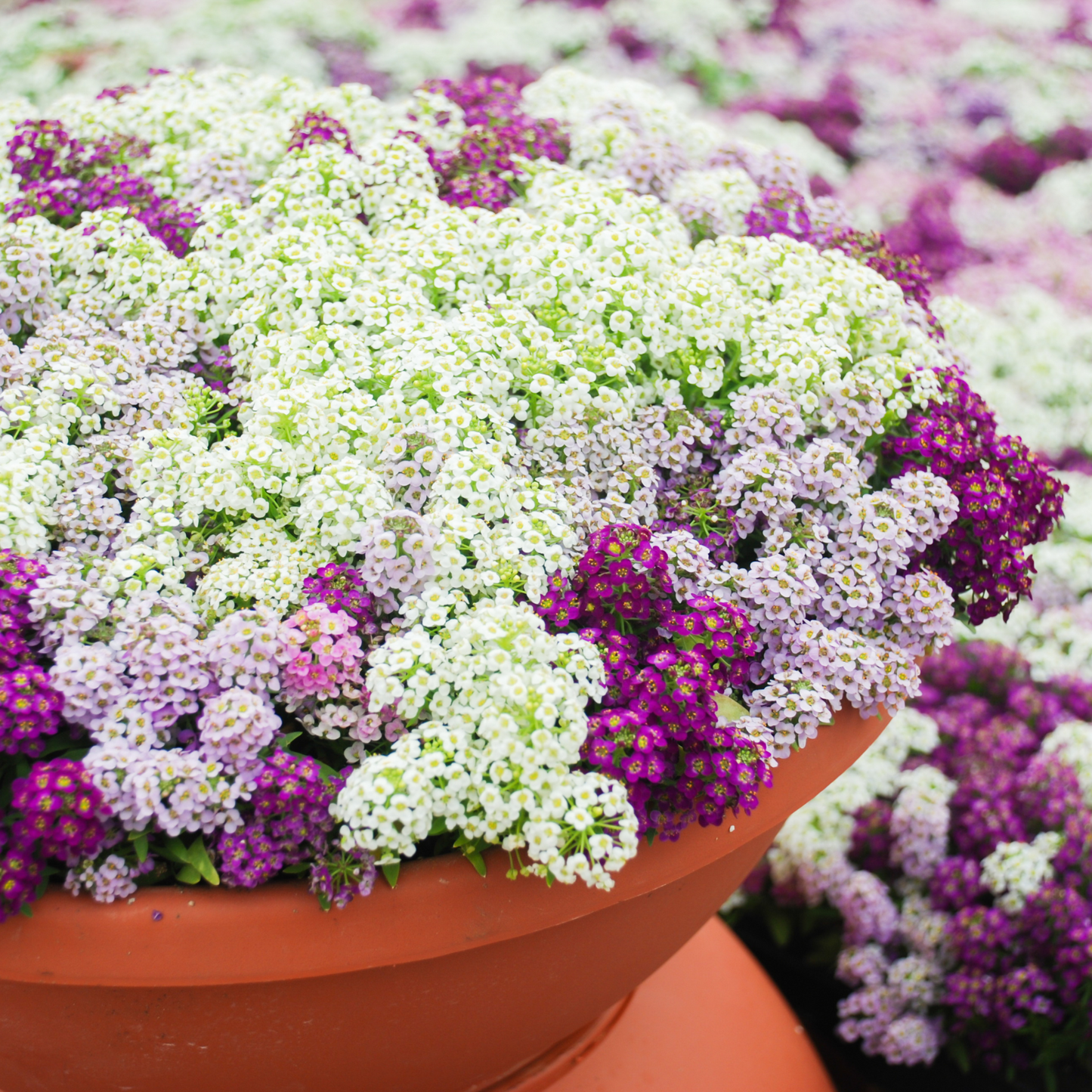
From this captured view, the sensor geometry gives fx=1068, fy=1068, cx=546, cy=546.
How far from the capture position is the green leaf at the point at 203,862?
4.90ft

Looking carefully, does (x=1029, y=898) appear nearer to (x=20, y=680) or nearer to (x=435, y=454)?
(x=435, y=454)

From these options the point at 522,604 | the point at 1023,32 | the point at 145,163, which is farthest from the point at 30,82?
the point at 1023,32

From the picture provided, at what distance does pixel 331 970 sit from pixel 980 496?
1.46 meters

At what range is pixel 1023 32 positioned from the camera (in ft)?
31.1

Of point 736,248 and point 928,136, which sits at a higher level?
point 736,248

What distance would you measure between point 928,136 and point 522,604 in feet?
24.7

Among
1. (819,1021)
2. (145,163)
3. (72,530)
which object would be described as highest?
(145,163)

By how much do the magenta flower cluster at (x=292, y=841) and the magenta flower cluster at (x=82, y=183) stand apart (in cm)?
143

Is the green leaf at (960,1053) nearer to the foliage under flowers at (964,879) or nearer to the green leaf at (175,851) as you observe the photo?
the foliage under flowers at (964,879)

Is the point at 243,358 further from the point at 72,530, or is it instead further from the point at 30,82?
the point at 30,82

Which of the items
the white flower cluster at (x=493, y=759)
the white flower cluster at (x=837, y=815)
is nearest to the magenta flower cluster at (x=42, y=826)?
the white flower cluster at (x=493, y=759)

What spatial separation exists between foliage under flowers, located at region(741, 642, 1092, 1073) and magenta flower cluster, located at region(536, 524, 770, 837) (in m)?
1.75

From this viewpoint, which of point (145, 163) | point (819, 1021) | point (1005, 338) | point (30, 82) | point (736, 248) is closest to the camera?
point (736, 248)

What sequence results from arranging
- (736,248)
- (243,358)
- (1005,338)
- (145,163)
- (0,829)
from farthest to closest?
(1005,338)
(145,163)
(736,248)
(243,358)
(0,829)
